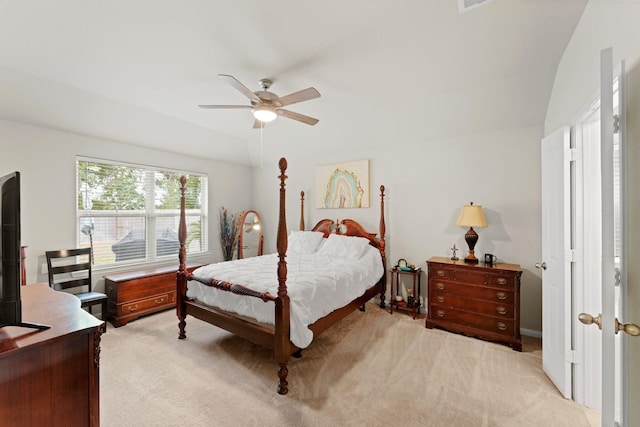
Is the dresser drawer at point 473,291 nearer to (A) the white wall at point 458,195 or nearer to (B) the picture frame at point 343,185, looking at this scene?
(A) the white wall at point 458,195

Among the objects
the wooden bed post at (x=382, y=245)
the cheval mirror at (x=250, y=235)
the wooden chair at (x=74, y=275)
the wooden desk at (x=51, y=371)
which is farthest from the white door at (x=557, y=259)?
the wooden chair at (x=74, y=275)

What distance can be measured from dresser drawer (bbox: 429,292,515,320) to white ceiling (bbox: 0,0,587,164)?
2133 mm

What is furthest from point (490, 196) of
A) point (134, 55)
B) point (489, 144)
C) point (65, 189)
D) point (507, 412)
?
point (65, 189)

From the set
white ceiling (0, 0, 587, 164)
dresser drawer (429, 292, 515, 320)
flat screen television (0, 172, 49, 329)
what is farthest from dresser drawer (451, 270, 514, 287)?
flat screen television (0, 172, 49, 329)

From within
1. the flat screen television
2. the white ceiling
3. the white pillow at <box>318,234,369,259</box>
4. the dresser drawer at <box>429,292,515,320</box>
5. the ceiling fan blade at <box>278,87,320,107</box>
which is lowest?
the dresser drawer at <box>429,292,515,320</box>

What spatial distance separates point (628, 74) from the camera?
1215mm

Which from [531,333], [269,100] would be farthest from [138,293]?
[531,333]

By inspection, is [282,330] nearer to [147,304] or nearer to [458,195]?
[147,304]

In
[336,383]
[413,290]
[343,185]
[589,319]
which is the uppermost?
[343,185]

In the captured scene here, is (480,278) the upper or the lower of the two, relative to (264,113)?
lower

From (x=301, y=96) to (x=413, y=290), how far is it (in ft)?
9.56

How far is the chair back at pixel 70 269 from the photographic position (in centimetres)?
316

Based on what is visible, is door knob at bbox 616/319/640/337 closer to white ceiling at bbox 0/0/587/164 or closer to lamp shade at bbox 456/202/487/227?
white ceiling at bbox 0/0/587/164

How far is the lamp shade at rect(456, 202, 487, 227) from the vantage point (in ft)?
10.4
